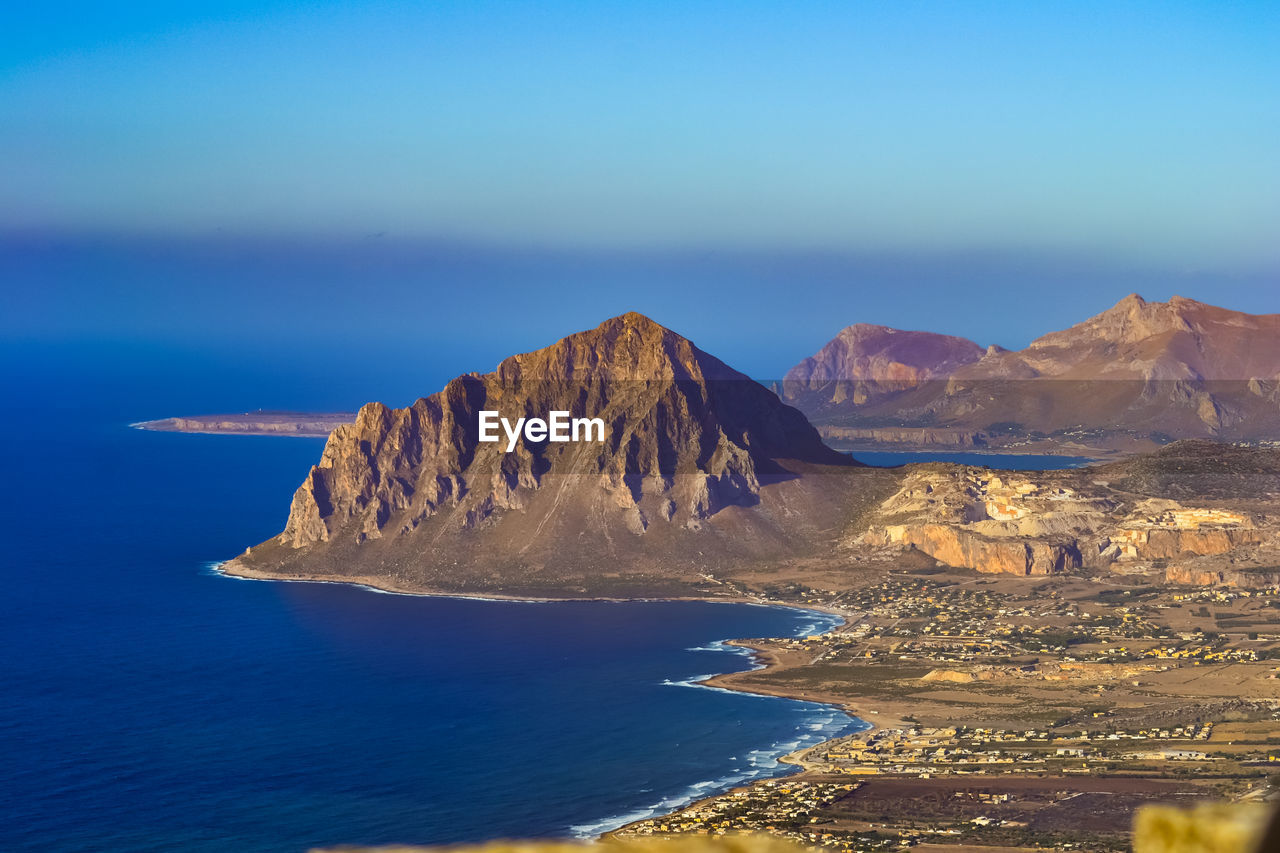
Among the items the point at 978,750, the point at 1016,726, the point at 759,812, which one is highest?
the point at 1016,726

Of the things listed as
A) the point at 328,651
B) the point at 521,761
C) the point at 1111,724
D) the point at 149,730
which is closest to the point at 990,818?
the point at 1111,724

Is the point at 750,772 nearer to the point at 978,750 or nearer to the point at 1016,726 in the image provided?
the point at 978,750

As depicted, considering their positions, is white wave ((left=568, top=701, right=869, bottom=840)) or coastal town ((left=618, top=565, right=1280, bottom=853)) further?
white wave ((left=568, top=701, right=869, bottom=840))

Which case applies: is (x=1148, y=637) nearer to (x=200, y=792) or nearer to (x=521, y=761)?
(x=521, y=761)

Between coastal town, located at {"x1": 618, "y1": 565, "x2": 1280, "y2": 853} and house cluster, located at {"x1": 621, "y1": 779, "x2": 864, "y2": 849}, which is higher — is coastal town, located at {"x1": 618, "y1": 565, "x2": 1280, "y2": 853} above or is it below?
above

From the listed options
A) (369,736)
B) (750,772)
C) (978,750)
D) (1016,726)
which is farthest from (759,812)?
(369,736)

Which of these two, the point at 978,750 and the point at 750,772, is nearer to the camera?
the point at 750,772

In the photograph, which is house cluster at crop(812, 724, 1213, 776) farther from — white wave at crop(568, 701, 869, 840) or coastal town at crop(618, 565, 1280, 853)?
white wave at crop(568, 701, 869, 840)

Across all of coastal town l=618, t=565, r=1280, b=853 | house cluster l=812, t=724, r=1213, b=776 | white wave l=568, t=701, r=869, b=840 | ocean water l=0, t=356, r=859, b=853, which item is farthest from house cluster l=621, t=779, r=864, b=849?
house cluster l=812, t=724, r=1213, b=776
